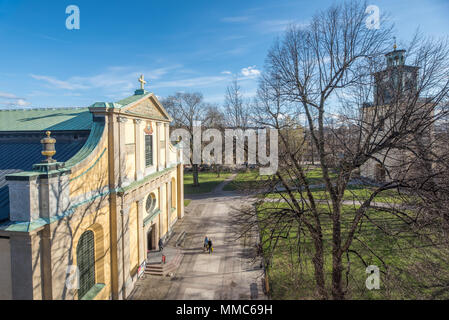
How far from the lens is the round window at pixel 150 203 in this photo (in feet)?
52.3

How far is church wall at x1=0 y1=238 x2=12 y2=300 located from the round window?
8.60 m

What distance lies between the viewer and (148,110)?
14.8 m

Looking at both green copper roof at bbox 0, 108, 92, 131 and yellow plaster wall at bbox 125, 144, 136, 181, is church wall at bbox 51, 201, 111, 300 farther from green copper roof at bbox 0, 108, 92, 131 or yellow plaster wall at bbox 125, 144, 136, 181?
green copper roof at bbox 0, 108, 92, 131

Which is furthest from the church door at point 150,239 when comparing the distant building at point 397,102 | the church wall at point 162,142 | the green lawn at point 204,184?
the green lawn at point 204,184

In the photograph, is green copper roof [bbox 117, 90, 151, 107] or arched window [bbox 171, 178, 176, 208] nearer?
green copper roof [bbox 117, 90, 151, 107]

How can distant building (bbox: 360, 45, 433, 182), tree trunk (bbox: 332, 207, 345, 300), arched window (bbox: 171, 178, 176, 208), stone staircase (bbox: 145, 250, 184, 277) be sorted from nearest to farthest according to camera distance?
distant building (bbox: 360, 45, 433, 182), tree trunk (bbox: 332, 207, 345, 300), stone staircase (bbox: 145, 250, 184, 277), arched window (bbox: 171, 178, 176, 208)

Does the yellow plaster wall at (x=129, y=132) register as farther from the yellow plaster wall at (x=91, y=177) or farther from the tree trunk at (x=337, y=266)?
the tree trunk at (x=337, y=266)

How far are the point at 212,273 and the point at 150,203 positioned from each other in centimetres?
590

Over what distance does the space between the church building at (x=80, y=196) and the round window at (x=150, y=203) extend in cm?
6

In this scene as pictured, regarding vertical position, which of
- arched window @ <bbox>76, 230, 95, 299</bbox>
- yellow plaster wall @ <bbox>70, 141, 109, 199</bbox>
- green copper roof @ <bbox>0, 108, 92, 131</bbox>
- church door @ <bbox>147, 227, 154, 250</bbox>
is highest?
green copper roof @ <bbox>0, 108, 92, 131</bbox>

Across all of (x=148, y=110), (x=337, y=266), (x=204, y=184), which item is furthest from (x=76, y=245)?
(x=204, y=184)

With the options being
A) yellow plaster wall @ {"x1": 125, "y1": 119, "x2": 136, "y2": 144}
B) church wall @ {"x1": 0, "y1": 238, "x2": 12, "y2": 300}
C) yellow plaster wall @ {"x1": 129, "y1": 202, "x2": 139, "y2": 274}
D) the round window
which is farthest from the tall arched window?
church wall @ {"x1": 0, "y1": 238, "x2": 12, "y2": 300}

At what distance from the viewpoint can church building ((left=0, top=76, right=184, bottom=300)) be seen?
688cm

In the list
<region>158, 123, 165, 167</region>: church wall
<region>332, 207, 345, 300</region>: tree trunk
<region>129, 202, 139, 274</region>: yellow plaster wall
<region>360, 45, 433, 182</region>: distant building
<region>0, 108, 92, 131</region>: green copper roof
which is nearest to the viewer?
<region>360, 45, 433, 182</region>: distant building
